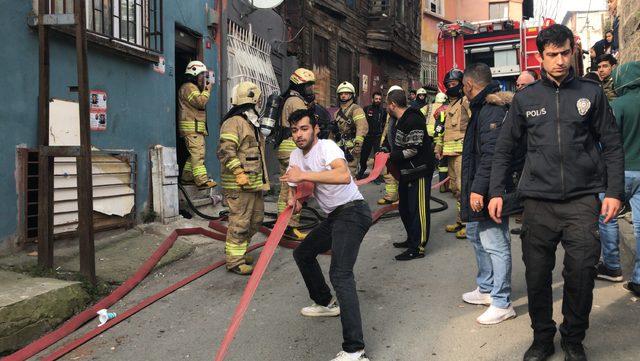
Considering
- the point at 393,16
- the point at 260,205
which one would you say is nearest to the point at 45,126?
the point at 260,205

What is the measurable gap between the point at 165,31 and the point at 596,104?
6229 millimetres

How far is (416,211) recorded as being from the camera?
5.78 m

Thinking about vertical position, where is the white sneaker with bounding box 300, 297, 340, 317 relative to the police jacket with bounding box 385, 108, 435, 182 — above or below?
below

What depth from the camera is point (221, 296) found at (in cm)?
470

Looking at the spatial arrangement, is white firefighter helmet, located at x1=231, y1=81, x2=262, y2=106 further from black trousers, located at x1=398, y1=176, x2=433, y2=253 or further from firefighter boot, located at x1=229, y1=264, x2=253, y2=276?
black trousers, located at x1=398, y1=176, x2=433, y2=253

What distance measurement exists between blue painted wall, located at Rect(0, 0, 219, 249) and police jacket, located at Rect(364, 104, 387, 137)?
12.8 ft

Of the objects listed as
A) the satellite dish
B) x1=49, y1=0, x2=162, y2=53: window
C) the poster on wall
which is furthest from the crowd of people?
the satellite dish

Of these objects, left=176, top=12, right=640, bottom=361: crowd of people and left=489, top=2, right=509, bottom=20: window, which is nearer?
left=176, top=12, right=640, bottom=361: crowd of people

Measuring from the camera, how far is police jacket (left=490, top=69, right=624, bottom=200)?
3039 millimetres

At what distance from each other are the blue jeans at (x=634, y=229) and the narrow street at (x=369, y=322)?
0.20m

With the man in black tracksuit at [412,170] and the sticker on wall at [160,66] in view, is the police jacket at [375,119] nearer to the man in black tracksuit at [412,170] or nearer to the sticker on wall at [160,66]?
the sticker on wall at [160,66]

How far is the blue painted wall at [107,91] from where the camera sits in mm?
5066

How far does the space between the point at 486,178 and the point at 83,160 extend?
3.31m

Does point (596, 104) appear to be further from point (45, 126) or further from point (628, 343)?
point (45, 126)
